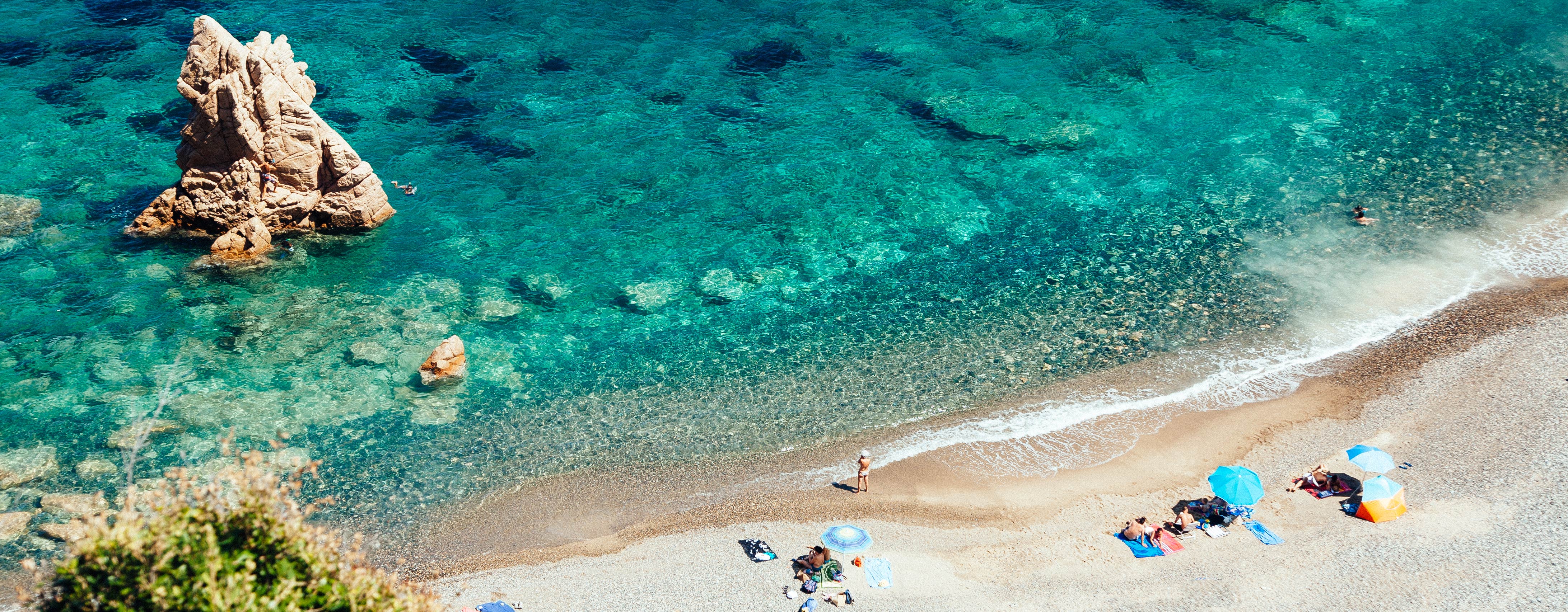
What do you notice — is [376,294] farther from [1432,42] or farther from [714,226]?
[1432,42]

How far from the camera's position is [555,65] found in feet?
150

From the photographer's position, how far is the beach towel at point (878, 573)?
21453mm

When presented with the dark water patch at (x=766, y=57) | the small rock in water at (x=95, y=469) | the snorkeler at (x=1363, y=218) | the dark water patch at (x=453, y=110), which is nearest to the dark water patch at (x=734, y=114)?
the dark water patch at (x=766, y=57)

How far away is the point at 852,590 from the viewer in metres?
21.3

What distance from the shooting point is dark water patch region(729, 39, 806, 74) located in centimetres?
4622

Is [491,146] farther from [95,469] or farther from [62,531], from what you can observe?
[62,531]

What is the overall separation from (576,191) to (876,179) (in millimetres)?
12095

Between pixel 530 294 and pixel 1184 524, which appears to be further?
pixel 530 294

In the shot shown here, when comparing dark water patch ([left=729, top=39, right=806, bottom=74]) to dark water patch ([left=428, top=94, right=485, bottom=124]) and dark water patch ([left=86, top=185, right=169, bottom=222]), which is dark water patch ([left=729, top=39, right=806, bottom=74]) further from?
dark water patch ([left=86, top=185, right=169, bottom=222])

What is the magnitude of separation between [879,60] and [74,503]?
36467mm

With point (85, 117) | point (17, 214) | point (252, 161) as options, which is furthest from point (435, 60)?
point (17, 214)

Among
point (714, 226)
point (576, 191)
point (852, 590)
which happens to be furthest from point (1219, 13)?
point (852, 590)

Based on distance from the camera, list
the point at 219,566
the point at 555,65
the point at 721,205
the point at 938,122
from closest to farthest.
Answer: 1. the point at 219,566
2. the point at 721,205
3. the point at 938,122
4. the point at 555,65

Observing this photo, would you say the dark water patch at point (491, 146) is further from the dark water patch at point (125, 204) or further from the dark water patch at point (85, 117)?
the dark water patch at point (85, 117)
